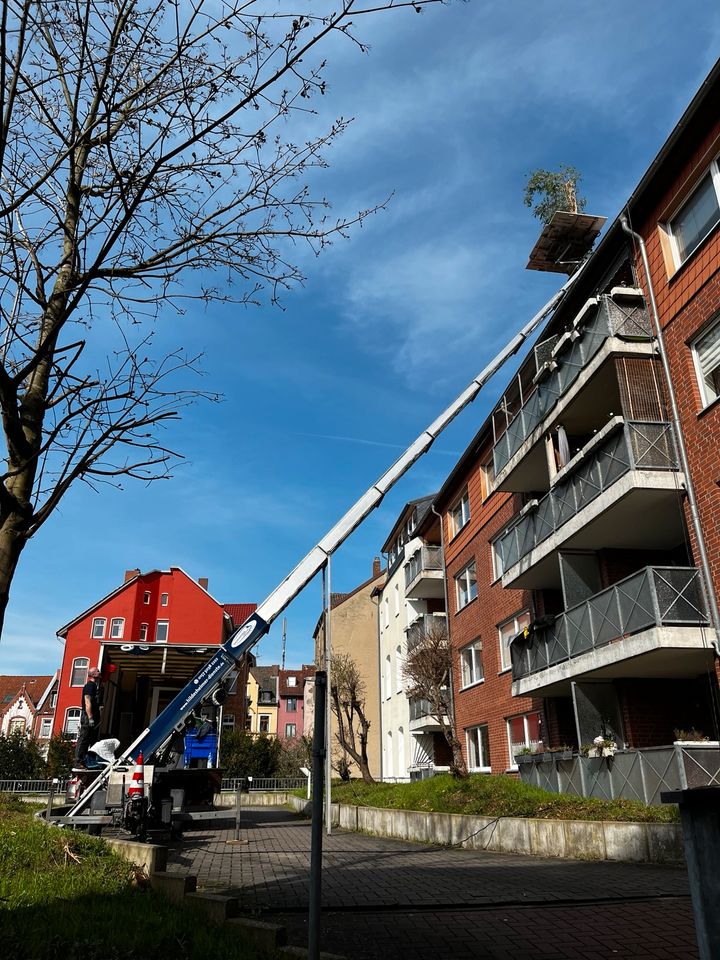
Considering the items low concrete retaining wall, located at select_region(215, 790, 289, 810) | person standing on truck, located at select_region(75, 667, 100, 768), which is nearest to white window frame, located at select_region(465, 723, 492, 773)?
low concrete retaining wall, located at select_region(215, 790, 289, 810)

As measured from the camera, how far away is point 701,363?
13.2 m

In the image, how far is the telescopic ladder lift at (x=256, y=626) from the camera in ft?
44.3

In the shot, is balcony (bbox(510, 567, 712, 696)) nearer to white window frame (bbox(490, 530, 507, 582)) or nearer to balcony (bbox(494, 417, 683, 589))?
balcony (bbox(494, 417, 683, 589))

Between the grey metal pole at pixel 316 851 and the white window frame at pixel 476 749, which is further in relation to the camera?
the white window frame at pixel 476 749

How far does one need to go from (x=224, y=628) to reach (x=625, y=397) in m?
43.7

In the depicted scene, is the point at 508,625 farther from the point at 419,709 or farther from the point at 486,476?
the point at 419,709

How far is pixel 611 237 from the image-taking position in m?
16.0

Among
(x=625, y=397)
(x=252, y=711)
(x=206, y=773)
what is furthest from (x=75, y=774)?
(x=252, y=711)

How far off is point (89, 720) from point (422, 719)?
17.4m

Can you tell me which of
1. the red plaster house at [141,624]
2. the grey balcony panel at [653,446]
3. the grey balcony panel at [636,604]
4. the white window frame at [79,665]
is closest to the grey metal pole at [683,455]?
the grey balcony panel at [653,446]

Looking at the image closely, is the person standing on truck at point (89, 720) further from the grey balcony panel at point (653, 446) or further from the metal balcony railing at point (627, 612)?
the grey balcony panel at point (653, 446)

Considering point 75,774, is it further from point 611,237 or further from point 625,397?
point 611,237

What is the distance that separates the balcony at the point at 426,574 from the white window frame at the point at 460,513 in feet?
4.96

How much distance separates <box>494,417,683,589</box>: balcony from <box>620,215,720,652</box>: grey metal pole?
22 centimetres
